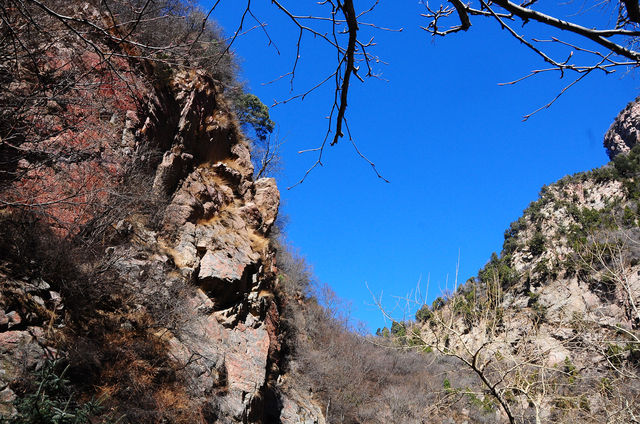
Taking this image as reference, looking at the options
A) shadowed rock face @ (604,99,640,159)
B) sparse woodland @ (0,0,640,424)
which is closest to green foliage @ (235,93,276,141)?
sparse woodland @ (0,0,640,424)

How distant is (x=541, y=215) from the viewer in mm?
41750

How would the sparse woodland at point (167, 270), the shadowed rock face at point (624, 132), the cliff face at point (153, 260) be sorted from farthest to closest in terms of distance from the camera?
the shadowed rock face at point (624, 132) < the cliff face at point (153, 260) < the sparse woodland at point (167, 270)

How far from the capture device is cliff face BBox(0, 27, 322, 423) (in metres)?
5.87

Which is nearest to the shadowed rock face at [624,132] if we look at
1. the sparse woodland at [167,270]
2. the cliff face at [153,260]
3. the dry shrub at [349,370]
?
the dry shrub at [349,370]

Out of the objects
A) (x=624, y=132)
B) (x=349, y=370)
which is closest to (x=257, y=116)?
(x=349, y=370)

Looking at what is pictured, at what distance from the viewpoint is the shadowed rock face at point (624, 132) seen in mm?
49331

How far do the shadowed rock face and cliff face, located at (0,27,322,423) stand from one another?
50422 mm

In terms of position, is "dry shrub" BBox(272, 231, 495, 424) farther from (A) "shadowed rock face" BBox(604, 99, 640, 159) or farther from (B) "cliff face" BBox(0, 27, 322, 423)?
(A) "shadowed rock face" BBox(604, 99, 640, 159)

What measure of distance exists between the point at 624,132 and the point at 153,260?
6040 centimetres

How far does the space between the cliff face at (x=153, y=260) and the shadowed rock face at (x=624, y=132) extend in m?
50.4

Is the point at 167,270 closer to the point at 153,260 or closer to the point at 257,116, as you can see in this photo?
the point at 153,260

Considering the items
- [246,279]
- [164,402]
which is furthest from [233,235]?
[164,402]

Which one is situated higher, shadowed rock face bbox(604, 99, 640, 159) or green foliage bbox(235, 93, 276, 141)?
shadowed rock face bbox(604, 99, 640, 159)

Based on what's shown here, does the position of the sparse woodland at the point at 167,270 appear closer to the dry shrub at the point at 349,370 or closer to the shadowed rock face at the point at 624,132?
the dry shrub at the point at 349,370
